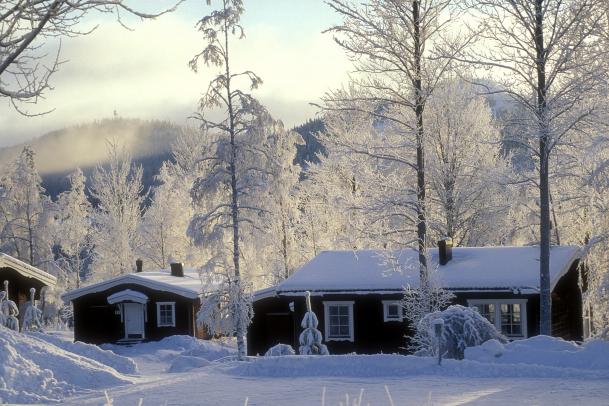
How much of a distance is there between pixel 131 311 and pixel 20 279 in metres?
5.72

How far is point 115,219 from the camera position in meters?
59.0

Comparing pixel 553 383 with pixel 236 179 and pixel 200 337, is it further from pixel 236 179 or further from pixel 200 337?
pixel 200 337

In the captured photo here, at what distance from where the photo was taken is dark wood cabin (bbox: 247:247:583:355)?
90.7 feet

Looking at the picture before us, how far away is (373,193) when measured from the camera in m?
25.1

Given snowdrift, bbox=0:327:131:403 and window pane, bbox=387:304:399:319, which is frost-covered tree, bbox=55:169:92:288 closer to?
window pane, bbox=387:304:399:319

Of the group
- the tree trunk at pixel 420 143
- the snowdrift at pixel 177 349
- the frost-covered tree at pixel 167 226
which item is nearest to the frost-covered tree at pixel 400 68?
the tree trunk at pixel 420 143

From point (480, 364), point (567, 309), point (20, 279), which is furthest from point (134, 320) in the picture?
point (480, 364)

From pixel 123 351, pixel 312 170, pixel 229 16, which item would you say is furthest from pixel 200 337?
pixel 229 16

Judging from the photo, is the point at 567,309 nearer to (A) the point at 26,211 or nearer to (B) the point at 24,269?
(B) the point at 24,269

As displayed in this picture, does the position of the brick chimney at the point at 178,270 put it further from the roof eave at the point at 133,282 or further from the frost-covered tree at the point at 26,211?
the frost-covered tree at the point at 26,211

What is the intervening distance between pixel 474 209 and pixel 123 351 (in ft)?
59.5

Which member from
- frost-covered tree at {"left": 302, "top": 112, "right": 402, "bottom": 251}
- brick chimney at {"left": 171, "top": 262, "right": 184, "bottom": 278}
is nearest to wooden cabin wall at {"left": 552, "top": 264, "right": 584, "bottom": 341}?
frost-covered tree at {"left": 302, "top": 112, "right": 402, "bottom": 251}

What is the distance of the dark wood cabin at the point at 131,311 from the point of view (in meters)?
41.4

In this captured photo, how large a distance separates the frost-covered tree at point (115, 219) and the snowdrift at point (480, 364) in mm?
41375
